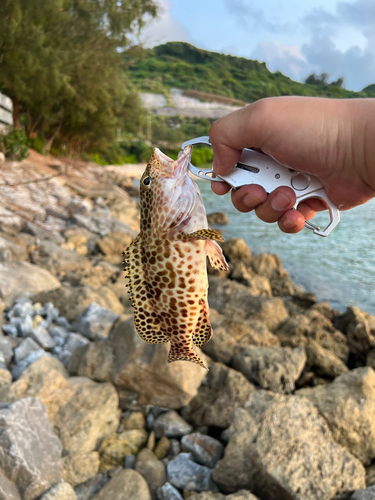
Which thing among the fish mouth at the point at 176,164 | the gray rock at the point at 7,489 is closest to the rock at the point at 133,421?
the gray rock at the point at 7,489

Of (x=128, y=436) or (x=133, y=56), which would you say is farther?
(x=133, y=56)

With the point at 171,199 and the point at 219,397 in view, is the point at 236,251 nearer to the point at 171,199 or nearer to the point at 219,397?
the point at 219,397

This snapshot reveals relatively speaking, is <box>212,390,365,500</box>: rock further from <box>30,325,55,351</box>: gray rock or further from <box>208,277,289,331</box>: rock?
<box>208,277,289,331</box>: rock

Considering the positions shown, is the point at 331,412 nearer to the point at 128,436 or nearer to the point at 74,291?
the point at 128,436

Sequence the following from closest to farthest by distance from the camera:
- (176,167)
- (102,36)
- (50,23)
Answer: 1. (176,167)
2. (50,23)
3. (102,36)

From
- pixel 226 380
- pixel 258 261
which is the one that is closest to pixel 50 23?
pixel 258 261

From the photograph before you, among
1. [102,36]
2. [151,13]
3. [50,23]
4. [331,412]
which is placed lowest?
[331,412]
